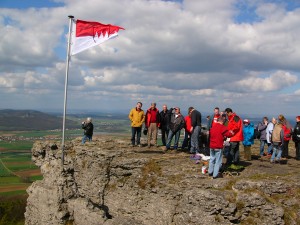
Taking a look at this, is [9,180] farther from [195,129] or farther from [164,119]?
[195,129]

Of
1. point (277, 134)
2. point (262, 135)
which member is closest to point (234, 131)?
point (277, 134)

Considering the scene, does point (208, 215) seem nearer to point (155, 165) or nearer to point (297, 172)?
point (155, 165)

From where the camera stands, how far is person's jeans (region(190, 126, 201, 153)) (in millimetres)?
17781

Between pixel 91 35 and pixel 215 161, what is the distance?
9.78m

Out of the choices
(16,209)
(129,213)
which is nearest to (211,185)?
(129,213)

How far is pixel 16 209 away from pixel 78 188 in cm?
4272

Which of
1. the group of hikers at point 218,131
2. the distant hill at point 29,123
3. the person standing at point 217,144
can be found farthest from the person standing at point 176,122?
the distant hill at point 29,123

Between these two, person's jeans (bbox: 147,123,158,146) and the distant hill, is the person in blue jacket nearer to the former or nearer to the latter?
person's jeans (bbox: 147,123,158,146)

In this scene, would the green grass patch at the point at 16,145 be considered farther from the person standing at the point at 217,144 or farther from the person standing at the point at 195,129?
the person standing at the point at 217,144

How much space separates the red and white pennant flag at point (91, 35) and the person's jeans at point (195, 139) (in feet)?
24.3

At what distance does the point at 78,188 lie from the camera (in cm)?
1670

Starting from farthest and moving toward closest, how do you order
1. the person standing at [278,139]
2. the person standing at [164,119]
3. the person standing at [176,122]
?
the person standing at [164,119] → the person standing at [176,122] → the person standing at [278,139]

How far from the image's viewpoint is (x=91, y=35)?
16.8m

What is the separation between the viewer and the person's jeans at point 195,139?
1778 cm
